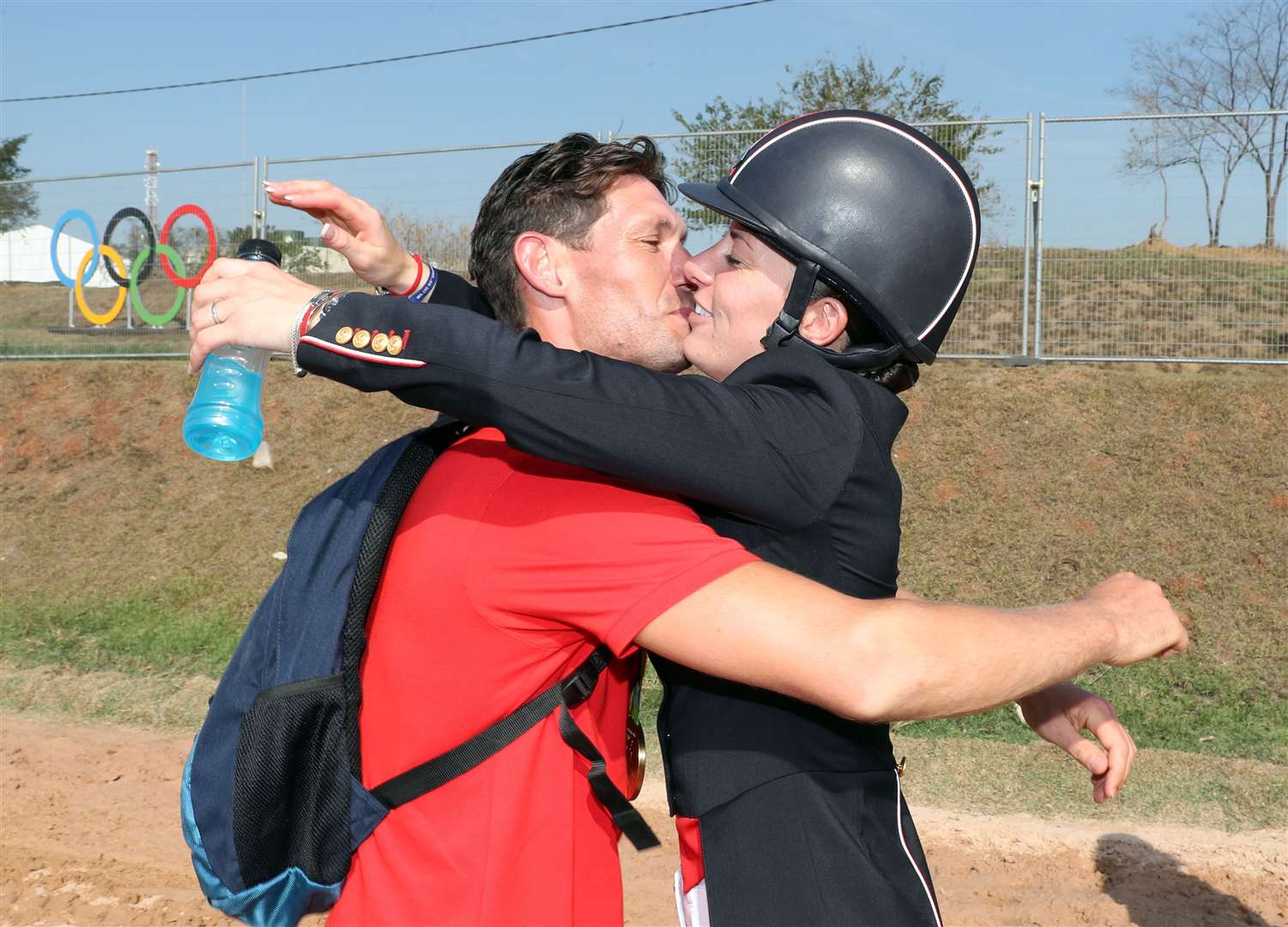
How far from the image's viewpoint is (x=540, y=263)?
2.66 meters

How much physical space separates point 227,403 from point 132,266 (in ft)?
46.8

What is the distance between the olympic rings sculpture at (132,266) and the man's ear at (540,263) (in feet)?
41.6

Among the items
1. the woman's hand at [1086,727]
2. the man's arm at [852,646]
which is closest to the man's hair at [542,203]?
the man's arm at [852,646]

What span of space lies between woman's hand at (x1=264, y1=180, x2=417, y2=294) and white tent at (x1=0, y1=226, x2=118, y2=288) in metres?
13.8

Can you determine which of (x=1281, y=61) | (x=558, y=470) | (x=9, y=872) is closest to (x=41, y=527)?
(x=9, y=872)

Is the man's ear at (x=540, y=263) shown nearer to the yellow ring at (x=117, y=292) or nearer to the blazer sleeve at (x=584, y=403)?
the blazer sleeve at (x=584, y=403)

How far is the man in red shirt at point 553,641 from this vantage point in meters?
1.63

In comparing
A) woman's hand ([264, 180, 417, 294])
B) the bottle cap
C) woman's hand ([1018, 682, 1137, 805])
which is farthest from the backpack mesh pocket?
woman's hand ([1018, 682, 1137, 805])

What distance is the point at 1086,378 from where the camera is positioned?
34.9ft

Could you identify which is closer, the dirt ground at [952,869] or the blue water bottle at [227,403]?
the blue water bottle at [227,403]

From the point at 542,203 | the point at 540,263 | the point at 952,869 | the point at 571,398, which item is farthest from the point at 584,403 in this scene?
the point at 952,869

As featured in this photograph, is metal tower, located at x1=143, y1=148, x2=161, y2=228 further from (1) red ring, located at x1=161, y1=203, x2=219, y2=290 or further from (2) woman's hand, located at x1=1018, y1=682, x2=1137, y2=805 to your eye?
(2) woman's hand, located at x1=1018, y1=682, x2=1137, y2=805

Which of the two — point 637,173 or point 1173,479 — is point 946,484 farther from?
point 637,173

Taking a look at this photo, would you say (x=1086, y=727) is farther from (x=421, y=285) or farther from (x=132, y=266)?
(x=132, y=266)
